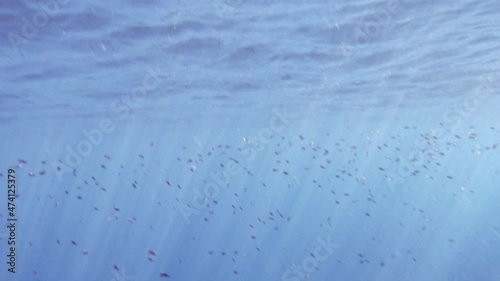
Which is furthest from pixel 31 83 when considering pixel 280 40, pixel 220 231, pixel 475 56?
pixel 220 231

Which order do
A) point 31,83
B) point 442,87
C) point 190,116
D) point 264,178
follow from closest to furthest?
1. point 31,83
2. point 442,87
3. point 190,116
4. point 264,178

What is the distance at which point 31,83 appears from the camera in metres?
18.1

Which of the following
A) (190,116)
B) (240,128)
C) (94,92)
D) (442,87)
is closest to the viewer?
(94,92)

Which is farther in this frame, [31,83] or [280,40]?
[31,83]

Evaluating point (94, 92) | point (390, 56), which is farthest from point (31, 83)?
point (390, 56)

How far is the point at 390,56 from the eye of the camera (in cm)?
1853

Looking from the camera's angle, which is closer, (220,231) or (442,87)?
(442,87)

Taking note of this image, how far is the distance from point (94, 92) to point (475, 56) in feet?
46.1

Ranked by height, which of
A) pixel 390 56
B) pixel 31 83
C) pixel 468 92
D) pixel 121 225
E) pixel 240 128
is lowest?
pixel 121 225

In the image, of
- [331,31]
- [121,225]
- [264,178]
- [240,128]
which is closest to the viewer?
[331,31]

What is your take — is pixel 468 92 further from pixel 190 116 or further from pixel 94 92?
pixel 94 92

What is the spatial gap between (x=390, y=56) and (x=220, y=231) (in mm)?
97386

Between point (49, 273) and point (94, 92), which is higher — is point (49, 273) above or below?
below

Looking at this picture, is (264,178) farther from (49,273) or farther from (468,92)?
(468,92)
